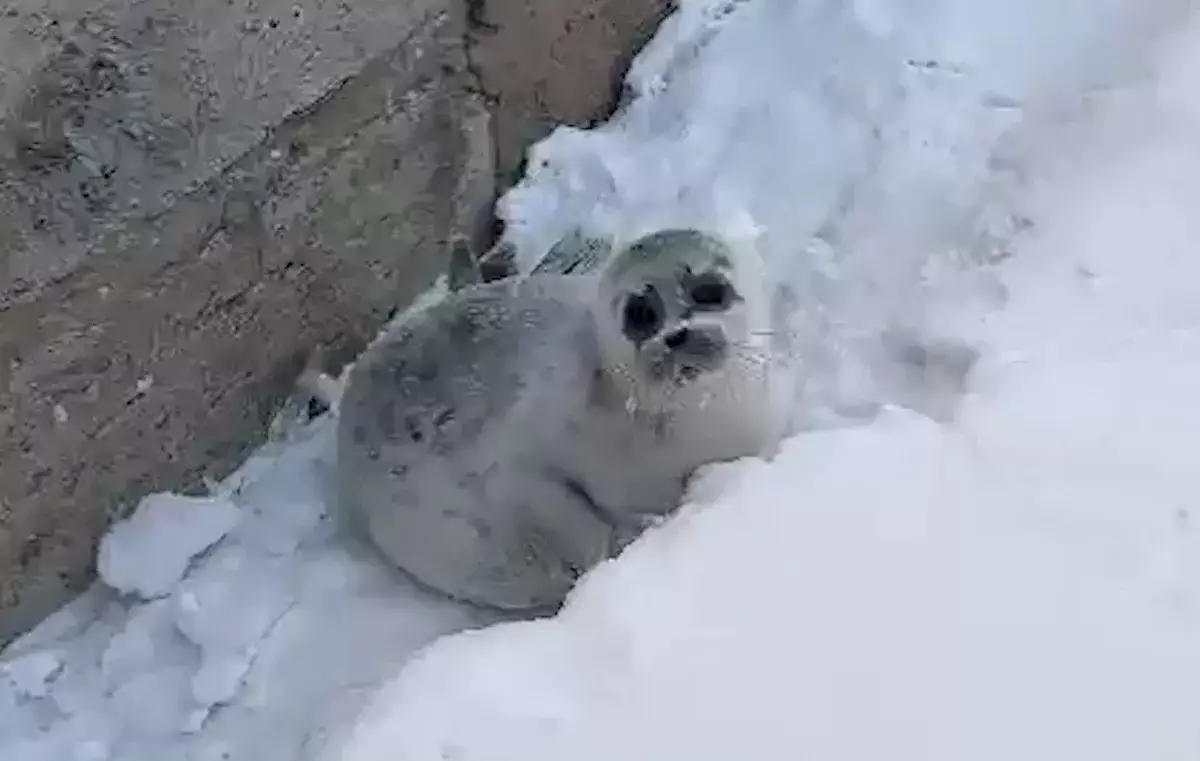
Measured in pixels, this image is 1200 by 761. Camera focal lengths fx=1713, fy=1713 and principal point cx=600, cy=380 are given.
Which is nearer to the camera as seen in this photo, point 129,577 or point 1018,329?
point 1018,329

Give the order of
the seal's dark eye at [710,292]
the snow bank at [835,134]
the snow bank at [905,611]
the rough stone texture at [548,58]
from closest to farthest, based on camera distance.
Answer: the snow bank at [905,611]
the seal's dark eye at [710,292]
the snow bank at [835,134]
the rough stone texture at [548,58]

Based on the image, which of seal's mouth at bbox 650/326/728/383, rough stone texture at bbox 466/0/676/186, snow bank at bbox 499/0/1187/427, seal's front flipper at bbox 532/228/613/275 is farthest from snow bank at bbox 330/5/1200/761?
rough stone texture at bbox 466/0/676/186

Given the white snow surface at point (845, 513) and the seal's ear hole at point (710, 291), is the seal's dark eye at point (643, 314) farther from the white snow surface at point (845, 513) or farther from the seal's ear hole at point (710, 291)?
the white snow surface at point (845, 513)

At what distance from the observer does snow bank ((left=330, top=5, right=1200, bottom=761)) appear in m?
1.04

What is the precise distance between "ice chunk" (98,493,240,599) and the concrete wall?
2cm

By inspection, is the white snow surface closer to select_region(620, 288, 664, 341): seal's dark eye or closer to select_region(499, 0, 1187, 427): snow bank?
select_region(499, 0, 1187, 427): snow bank

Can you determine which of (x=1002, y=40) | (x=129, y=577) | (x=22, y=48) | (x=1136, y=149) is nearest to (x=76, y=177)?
(x=22, y=48)

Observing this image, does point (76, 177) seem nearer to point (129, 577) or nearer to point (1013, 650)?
point (129, 577)

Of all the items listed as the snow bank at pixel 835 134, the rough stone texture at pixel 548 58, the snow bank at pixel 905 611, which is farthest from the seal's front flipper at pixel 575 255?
the snow bank at pixel 905 611

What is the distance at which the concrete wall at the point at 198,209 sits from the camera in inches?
59.1

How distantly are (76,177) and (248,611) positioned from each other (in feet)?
1.48

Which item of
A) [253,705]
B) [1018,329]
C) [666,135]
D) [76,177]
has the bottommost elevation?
[253,705]

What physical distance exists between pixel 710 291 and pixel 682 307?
28 mm

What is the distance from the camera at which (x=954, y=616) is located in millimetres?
1109
